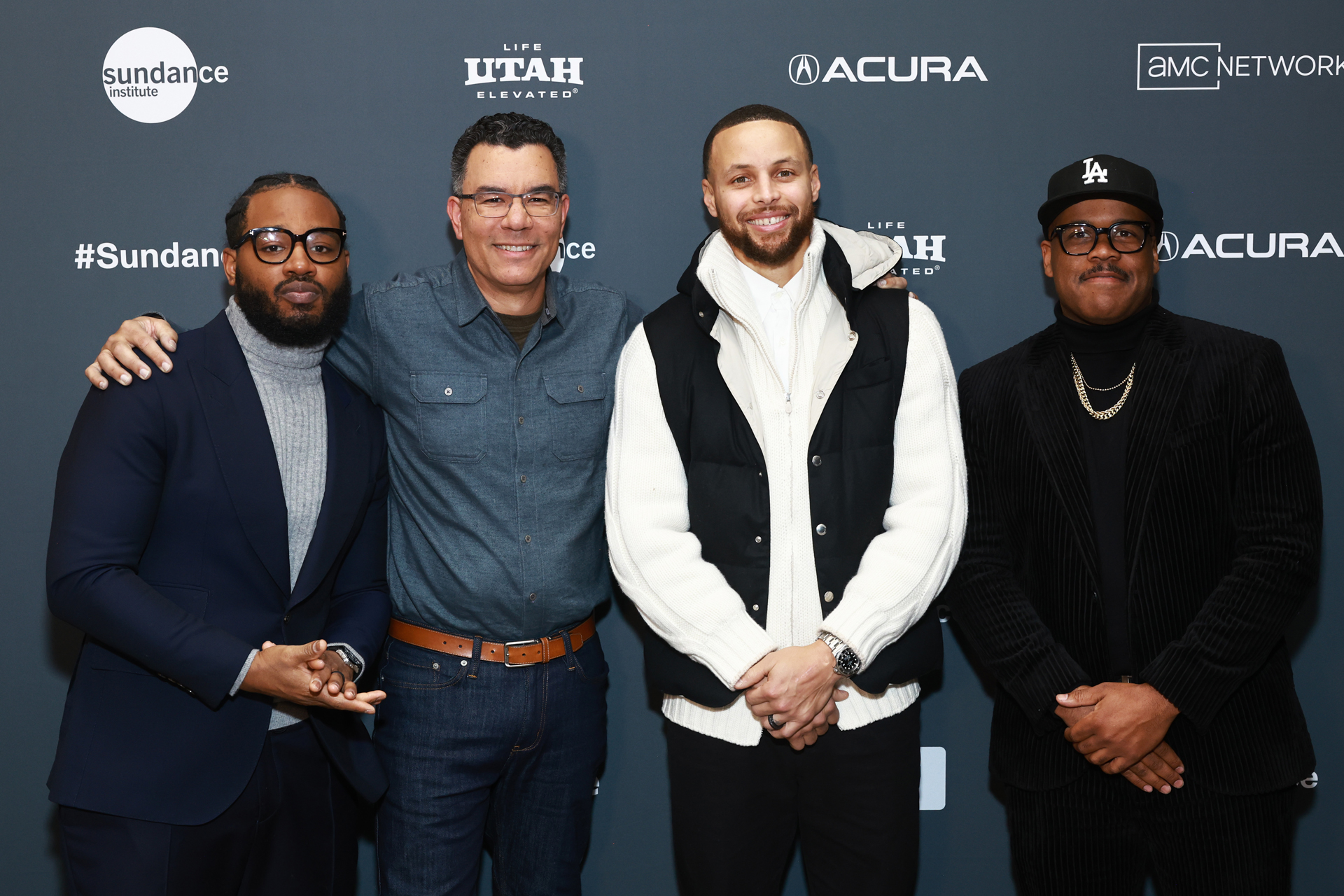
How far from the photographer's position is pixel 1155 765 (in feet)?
6.66

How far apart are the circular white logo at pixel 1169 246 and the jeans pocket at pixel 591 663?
73.2 inches

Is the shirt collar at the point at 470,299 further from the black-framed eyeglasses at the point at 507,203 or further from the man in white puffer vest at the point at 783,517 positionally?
the man in white puffer vest at the point at 783,517

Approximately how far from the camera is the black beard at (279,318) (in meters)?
2.03

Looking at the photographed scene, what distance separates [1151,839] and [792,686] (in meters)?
0.89

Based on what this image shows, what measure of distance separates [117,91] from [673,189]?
1528 millimetres

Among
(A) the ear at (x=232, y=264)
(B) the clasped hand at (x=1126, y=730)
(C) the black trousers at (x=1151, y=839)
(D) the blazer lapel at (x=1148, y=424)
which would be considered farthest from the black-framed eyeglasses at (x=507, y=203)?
(C) the black trousers at (x=1151, y=839)

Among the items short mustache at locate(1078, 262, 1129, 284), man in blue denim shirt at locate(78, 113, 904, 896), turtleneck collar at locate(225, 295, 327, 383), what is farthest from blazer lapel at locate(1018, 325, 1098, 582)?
turtleneck collar at locate(225, 295, 327, 383)

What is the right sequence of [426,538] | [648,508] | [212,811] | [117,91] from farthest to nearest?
1. [117,91]
2. [426,538]
3. [648,508]
4. [212,811]

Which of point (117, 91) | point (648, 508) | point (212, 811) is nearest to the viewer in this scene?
point (212, 811)

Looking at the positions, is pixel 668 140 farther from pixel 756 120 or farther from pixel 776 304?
pixel 776 304

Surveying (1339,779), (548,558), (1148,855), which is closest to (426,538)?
(548,558)

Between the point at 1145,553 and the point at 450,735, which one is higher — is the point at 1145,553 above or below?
above

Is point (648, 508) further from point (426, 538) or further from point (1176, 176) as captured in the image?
point (1176, 176)

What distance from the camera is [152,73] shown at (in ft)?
8.62
